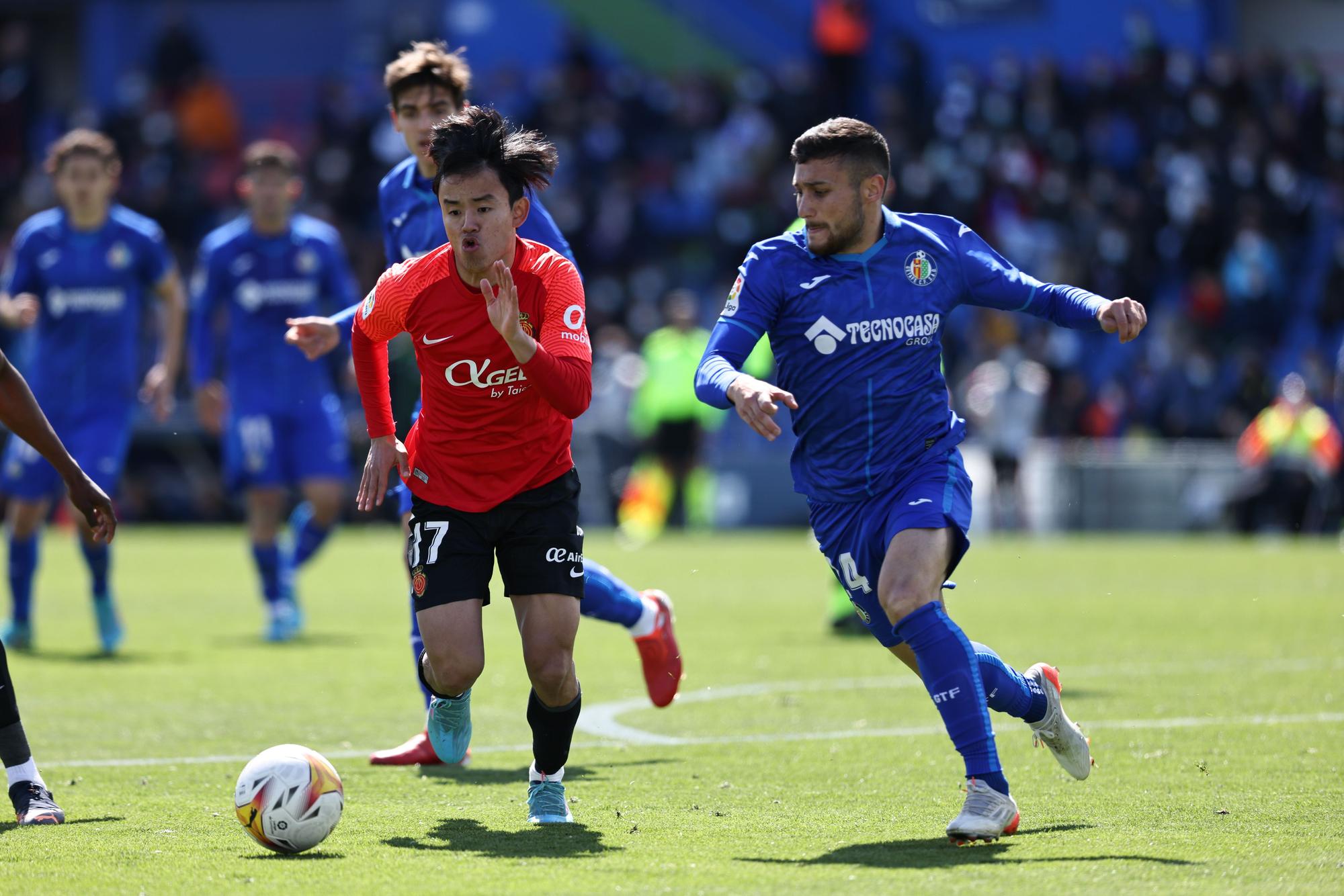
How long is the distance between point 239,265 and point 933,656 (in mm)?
7177

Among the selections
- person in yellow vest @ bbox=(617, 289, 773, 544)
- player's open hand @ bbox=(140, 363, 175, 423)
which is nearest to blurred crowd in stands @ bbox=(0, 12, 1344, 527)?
person in yellow vest @ bbox=(617, 289, 773, 544)

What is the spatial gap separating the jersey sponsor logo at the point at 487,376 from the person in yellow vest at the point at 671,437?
14652 millimetres

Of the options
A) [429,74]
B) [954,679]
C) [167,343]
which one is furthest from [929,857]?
[167,343]

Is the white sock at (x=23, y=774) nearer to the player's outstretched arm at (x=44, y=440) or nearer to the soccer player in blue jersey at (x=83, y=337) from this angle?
the player's outstretched arm at (x=44, y=440)

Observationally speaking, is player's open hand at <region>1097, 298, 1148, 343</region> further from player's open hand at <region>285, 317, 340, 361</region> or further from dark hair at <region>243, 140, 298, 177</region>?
dark hair at <region>243, 140, 298, 177</region>

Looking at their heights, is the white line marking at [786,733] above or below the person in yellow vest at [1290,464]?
below

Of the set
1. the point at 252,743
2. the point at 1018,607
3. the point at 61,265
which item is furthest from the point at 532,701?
the point at 1018,607

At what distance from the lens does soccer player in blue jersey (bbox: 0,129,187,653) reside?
416 inches

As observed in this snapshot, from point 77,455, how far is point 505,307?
20.7ft

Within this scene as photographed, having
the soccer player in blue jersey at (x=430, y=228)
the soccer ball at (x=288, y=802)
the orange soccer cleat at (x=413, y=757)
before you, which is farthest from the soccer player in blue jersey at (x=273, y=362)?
the soccer ball at (x=288, y=802)

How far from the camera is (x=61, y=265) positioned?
10.8m

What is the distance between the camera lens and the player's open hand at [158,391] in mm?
10445

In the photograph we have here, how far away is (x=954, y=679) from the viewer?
525 centimetres

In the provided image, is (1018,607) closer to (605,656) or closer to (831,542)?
(605,656)
